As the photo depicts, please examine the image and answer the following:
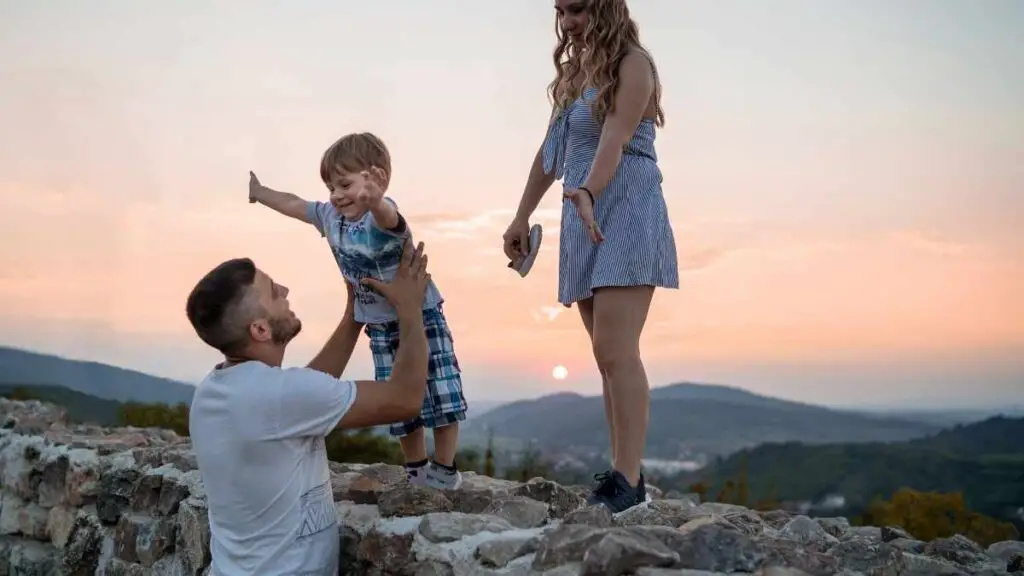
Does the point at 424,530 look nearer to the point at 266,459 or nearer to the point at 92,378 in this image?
the point at 266,459

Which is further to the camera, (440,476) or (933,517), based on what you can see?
(933,517)

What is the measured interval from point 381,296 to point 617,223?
2.64 ft

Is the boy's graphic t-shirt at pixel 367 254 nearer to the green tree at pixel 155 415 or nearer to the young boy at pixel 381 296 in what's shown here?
the young boy at pixel 381 296

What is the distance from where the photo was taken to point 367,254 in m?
3.05

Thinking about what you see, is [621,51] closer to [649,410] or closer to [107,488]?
[649,410]

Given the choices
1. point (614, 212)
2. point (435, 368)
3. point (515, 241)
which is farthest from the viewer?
point (515, 241)

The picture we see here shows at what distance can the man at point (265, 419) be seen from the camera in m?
2.44

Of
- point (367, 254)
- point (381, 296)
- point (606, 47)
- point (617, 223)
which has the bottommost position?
point (381, 296)

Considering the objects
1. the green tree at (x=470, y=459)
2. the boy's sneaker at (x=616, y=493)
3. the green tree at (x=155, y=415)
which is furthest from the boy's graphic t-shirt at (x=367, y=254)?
the green tree at (x=155, y=415)

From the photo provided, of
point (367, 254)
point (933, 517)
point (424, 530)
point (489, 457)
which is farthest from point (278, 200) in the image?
point (933, 517)

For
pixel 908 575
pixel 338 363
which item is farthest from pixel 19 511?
pixel 908 575

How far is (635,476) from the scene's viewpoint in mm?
2854

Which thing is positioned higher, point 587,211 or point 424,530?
point 587,211

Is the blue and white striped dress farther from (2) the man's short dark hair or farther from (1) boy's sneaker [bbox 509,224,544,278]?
(2) the man's short dark hair
